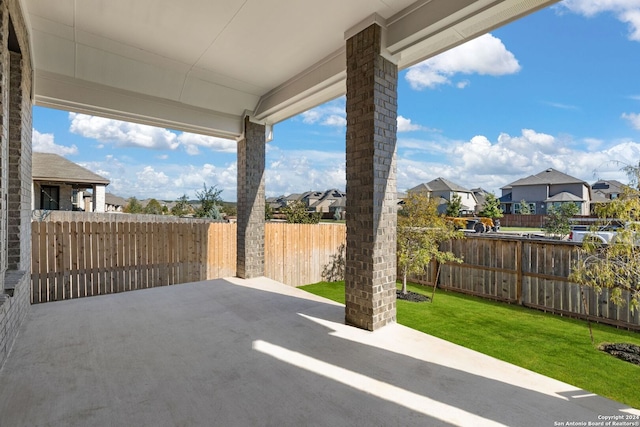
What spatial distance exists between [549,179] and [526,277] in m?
30.1

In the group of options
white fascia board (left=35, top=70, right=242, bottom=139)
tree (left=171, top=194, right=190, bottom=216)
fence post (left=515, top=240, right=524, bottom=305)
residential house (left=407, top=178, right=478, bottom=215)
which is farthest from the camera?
residential house (left=407, top=178, right=478, bottom=215)

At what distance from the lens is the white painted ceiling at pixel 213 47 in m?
3.32

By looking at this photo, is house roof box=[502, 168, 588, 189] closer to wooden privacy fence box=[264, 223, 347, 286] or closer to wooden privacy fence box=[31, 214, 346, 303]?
wooden privacy fence box=[264, 223, 347, 286]

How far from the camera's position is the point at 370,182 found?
359 centimetres

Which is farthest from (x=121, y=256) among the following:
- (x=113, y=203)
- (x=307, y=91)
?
(x=113, y=203)

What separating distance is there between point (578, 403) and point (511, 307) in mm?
4187

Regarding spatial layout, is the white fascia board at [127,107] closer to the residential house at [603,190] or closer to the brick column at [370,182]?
the brick column at [370,182]

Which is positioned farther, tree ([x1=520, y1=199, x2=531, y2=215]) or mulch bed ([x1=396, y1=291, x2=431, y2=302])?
tree ([x1=520, y1=199, x2=531, y2=215])

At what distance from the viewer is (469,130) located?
110ft

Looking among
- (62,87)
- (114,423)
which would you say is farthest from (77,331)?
(62,87)

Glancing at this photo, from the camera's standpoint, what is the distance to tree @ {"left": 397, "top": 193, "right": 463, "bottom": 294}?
21.7 ft

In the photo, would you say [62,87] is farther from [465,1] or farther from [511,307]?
[511,307]

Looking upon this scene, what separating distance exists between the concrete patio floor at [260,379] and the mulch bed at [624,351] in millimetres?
2105

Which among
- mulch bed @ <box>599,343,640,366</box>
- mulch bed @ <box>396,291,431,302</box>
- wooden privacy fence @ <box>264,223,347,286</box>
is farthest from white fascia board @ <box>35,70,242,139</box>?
mulch bed @ <box>599,343,640,366</box>
